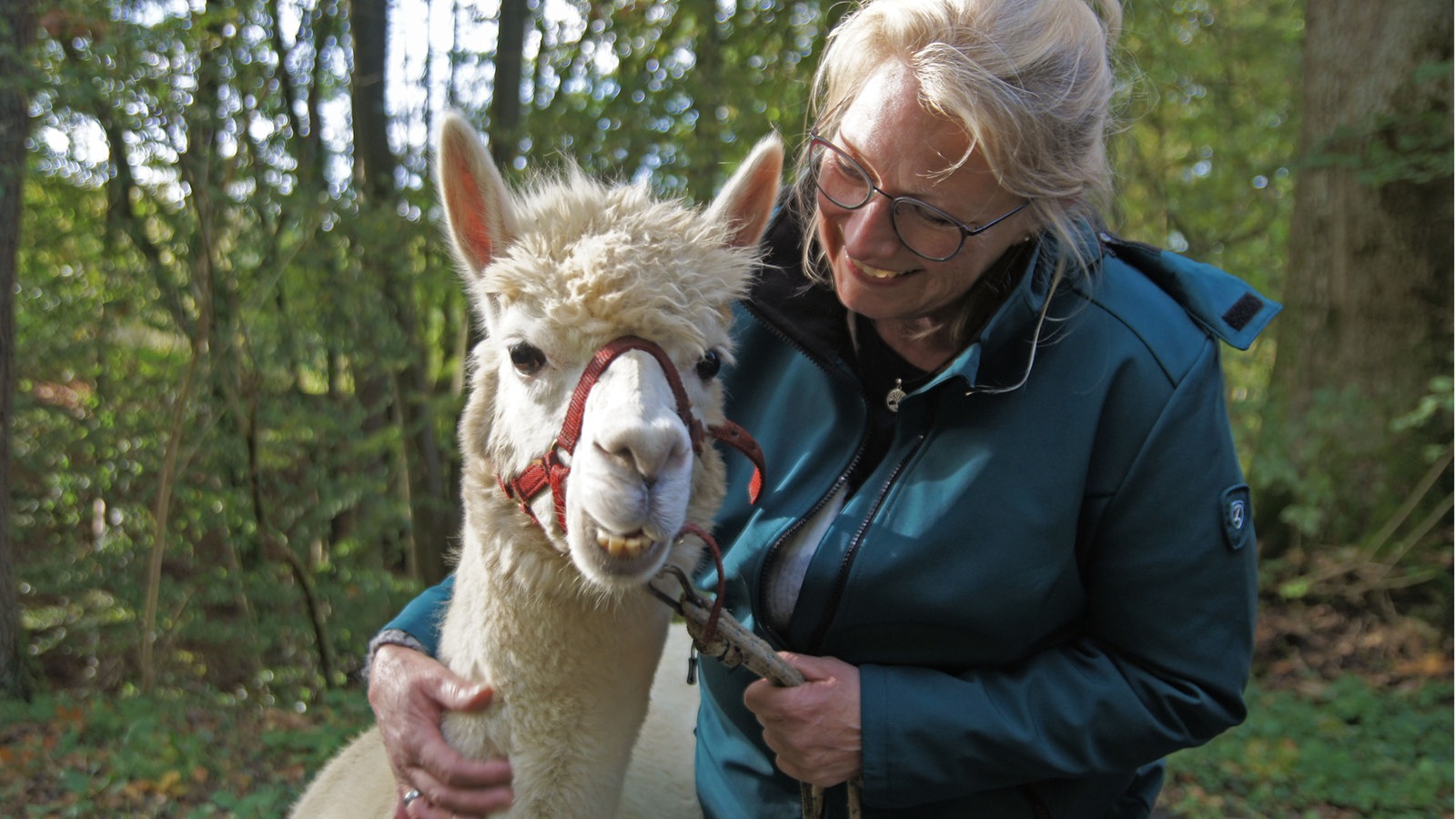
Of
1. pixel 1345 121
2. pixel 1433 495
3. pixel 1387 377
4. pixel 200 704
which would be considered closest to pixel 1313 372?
pixel 1387 377

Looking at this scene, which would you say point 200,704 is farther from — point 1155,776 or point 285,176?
point 1155,776

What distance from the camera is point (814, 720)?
1.73 metres

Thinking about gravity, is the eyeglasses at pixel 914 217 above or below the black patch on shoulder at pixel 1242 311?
above

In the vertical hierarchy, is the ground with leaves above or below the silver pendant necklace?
below

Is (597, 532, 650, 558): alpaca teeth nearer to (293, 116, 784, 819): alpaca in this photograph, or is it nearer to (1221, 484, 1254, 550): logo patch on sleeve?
(293, 116, 784, 819): alpaca

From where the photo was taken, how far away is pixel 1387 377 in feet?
18.6

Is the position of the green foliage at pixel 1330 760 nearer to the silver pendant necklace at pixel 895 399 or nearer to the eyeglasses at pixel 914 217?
the silver pendant necklace at pixel 895 399

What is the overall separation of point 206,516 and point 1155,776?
4.11 m

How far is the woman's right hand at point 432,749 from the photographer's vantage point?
175 centimetres

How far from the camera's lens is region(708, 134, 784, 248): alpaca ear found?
6.62 ft

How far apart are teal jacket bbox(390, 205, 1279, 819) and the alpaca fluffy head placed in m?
0.33

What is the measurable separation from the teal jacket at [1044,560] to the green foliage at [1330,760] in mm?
2545

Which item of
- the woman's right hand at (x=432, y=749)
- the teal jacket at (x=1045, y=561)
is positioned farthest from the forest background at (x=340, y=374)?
the teal jacket at (x=1045, y=561)

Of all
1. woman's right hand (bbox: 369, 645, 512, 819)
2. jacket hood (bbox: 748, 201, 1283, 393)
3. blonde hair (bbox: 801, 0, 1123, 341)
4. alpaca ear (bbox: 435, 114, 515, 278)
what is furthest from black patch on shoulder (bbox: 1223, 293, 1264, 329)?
woman's right hand (bbox: 369, 645, 512, 819)
